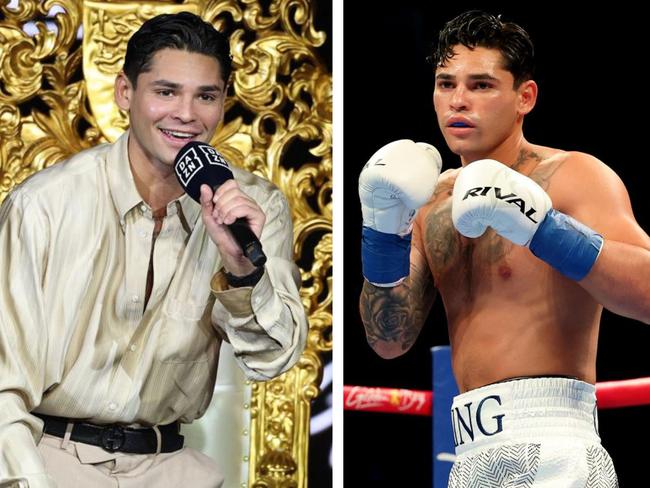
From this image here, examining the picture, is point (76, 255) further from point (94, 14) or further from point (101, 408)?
point (94, 14)

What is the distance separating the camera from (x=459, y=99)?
2066 mm

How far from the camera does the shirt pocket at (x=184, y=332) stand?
2256mm

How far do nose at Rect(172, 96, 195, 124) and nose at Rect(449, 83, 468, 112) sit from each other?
1.77 feet

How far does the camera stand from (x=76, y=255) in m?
2.26

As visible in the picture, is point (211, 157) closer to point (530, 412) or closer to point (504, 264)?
point (504, 264)

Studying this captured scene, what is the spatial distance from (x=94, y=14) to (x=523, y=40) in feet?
3.23

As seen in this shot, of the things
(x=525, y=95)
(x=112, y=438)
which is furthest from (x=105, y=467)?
(x=525, y=95)

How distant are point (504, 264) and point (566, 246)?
0.62 ft

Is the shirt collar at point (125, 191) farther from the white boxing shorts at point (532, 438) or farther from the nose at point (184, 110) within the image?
the white boxing shorts at point (532, 438)

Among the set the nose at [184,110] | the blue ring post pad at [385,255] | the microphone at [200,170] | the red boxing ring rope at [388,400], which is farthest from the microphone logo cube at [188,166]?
the red boxing ring rope at [388,400]

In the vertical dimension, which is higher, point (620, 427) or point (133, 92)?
point (133, 92)

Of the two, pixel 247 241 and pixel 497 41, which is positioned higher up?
pixel 497 41

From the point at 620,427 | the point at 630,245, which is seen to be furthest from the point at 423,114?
the point at 630,245

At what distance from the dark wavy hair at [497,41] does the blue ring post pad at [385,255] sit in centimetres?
37
